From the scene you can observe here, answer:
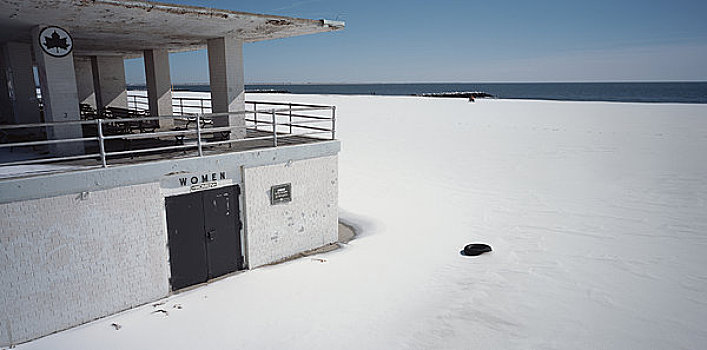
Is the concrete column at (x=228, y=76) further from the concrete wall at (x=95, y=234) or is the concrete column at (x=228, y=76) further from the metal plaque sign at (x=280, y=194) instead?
the concrete wall at (x=95, y=234)

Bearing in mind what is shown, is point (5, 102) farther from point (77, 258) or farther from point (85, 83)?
point (77, 258)

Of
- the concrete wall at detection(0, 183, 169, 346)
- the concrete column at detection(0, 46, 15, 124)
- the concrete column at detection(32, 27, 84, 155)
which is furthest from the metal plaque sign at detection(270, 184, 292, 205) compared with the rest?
the concrete column at detection(0, 46, 15, 124)

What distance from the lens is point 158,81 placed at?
1623 centimetres

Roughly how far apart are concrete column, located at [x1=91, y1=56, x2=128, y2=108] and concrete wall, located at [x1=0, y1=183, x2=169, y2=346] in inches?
513

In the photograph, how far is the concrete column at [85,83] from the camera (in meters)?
19.0

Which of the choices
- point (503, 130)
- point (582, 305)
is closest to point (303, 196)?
point (582, 305)

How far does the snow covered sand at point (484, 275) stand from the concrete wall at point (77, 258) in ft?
1.36

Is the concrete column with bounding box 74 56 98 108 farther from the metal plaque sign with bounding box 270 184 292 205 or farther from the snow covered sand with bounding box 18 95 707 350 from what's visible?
the metal plaque sign with bounding box 270 184 292 205

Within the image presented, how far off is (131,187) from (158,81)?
9483 millimetres

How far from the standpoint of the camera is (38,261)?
7324mm

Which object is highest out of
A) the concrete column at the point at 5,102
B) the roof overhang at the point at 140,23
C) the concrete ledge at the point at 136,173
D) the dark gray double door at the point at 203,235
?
the roof overhang at the point at 140,23

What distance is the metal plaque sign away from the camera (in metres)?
10.3

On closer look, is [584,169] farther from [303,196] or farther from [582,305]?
[303,196]

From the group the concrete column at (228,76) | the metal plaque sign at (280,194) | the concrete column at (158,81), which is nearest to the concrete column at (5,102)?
the concrete column at (158,81)
